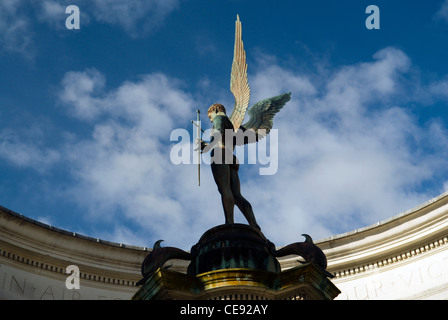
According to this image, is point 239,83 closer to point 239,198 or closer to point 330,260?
point 239,198

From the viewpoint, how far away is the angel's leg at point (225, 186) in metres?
12.9

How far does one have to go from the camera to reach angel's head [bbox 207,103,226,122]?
14.0 m

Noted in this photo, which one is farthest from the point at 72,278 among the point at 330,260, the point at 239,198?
the point at 239,198

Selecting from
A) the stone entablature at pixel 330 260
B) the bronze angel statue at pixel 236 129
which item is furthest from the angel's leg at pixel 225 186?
the stone entablature at pixel 330 260

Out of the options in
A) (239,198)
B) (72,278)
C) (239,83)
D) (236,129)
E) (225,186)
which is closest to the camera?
(225,186)

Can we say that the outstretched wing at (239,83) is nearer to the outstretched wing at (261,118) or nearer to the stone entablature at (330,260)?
the outstretched wing at (261,118)

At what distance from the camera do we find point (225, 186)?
43.1ft

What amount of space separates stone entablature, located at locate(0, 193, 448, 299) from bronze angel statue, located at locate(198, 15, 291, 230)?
18.1 feet

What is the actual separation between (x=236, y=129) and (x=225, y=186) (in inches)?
73.8

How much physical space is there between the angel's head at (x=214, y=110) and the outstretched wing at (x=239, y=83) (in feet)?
3.23

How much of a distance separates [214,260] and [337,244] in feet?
30.8

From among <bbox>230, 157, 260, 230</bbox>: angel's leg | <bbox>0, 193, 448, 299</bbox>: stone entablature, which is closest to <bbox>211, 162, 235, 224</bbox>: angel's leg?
<bbox>230, 157, 260, 230</bbox>: angel's leg

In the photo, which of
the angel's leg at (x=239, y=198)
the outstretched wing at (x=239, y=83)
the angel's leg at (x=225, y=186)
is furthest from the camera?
the outstretched wing at (x=239, y=83)

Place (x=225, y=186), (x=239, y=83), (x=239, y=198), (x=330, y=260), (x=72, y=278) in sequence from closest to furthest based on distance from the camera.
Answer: (x=225, y=186) → (x=239, y=198) → (x=239, y=83) → (x=72, y=278) → (x=330, y=260)
